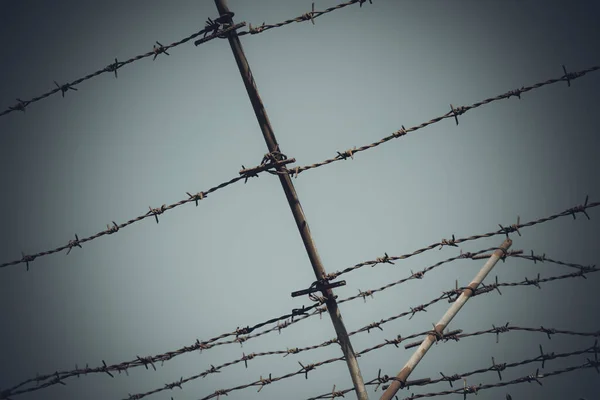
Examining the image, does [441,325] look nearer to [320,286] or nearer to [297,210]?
[320,286]

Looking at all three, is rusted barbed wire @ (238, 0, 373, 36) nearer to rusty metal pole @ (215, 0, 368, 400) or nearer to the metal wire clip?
rusty metal pole @ (215, 0, 368, 400)

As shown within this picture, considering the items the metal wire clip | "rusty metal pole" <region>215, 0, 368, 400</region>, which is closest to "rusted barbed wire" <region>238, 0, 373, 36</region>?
"rusty metal pole" <region>215, 0, 368, 400</region>

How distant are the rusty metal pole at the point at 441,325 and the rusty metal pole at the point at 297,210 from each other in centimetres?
31

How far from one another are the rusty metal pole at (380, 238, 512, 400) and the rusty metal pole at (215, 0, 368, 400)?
0.31 metres

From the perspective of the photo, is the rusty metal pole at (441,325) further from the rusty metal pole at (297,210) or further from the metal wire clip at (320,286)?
the metal wire clip at (320,286)

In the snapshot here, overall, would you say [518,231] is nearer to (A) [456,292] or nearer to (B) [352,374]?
(A) [456,292]

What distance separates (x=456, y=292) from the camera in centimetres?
474

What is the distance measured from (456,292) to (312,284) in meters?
1.67

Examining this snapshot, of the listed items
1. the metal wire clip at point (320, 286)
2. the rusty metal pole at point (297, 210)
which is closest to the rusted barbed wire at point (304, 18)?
the rusty metal pole at point (297, 210)

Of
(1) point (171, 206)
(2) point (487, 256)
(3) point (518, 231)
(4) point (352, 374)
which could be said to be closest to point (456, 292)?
(2) point (487, 256)

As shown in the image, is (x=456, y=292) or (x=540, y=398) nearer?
(x=456, y=292)

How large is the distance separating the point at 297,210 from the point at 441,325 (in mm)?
1808

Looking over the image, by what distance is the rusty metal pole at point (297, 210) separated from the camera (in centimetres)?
374

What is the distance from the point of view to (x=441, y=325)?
4414mm
